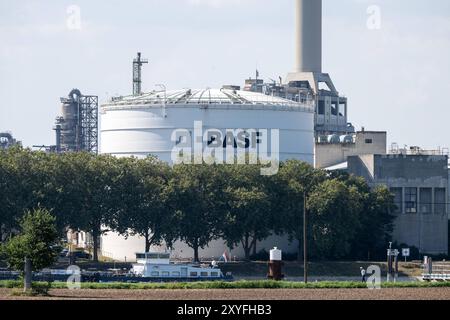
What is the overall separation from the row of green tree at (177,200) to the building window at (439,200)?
7393mm

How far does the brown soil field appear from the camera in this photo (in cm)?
Result: 8650

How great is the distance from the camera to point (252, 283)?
98.4 meters

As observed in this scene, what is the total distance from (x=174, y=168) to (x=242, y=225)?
7526 mm

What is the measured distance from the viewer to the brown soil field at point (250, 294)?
86.5 metres

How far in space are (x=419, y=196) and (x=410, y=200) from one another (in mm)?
749

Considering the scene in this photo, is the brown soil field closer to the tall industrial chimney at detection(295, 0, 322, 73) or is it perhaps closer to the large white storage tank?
the large white storage tank

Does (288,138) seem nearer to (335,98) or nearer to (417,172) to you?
(417,172)

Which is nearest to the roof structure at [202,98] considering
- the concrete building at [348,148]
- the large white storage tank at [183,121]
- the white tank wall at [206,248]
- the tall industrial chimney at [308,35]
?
the large white storage tank at [183,121]

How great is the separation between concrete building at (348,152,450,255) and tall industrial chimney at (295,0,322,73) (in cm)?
3097

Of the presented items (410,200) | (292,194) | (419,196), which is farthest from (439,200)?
(292,194)

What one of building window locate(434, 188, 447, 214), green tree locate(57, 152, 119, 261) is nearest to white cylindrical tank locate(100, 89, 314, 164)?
green tree locate(57, 152, 119, 261)

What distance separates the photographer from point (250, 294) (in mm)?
90875

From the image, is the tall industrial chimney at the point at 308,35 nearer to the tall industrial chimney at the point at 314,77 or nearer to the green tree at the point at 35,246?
the tall industrial chimney at the point at 314,77

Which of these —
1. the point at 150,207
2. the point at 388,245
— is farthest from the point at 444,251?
the point at 150,207
